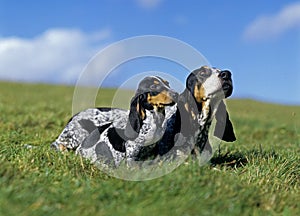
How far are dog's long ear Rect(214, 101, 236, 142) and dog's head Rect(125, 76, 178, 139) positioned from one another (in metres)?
0.85

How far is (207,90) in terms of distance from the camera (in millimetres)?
7816

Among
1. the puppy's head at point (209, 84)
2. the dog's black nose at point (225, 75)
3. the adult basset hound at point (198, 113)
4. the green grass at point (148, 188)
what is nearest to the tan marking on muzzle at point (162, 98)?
the adult basset hound at point (198, 113)

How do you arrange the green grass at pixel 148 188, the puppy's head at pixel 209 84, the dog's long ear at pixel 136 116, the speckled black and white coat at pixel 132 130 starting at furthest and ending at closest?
the dog's long ear at pixel 136 116 < the speckled black and white coat at pixel 132 130 < the puppy's head at pixel 209 84 < the green grass at pixel 148 188

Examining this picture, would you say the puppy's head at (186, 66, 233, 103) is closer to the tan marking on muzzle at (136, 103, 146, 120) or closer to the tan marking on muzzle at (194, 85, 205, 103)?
the tan marking on muzzle at (194, 85, 205, 103)

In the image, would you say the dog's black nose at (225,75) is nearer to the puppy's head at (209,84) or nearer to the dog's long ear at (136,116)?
the puppy's head at (209,84)

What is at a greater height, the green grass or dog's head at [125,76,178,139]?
dog's head at [125,76,178,139]

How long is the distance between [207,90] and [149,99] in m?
0.92

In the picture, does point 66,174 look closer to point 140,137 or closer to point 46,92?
point 140,137

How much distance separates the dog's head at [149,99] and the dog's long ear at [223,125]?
0.85 meters

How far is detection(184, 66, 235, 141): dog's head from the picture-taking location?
25.6 feet

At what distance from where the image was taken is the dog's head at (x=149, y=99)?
311 inches

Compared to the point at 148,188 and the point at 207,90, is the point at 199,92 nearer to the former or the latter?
the point at 207,90

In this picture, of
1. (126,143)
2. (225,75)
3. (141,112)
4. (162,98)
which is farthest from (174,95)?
(126,143)

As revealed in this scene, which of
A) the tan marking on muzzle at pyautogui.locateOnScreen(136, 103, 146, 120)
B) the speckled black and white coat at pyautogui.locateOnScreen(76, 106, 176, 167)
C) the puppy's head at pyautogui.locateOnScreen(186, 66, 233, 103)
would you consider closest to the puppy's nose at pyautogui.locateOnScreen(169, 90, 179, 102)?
the puppy's head at pyautogui.locateOnScreen(186, 66, 233, 103)
